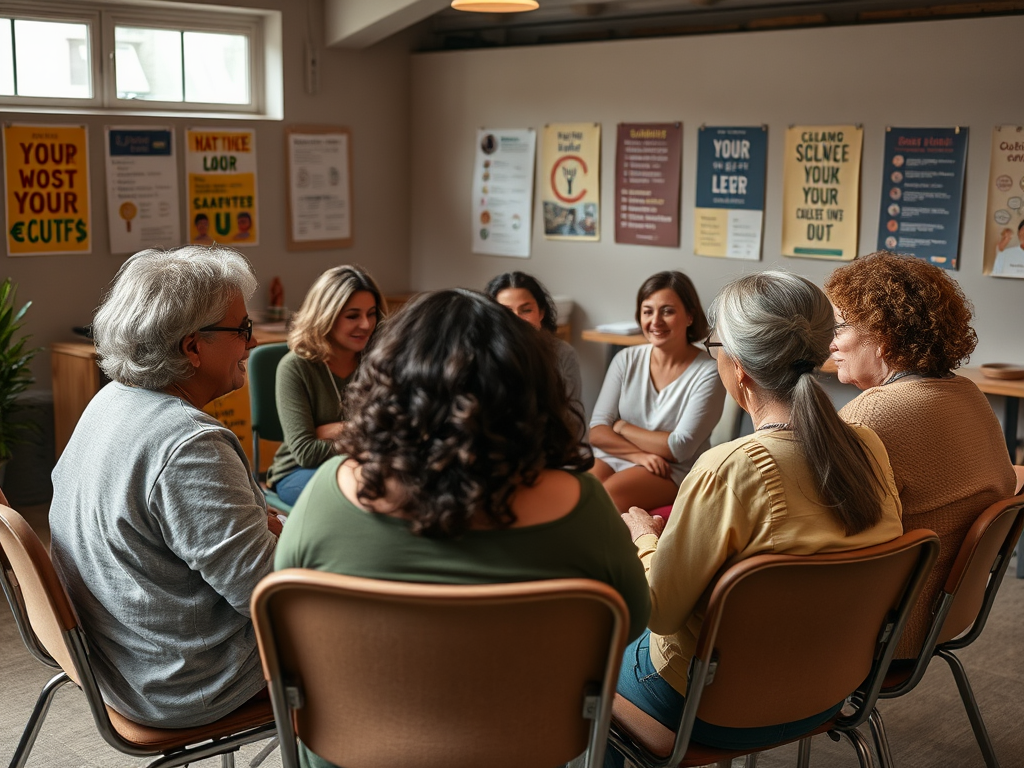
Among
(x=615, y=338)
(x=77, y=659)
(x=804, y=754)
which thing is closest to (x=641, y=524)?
(x=804, y=754)

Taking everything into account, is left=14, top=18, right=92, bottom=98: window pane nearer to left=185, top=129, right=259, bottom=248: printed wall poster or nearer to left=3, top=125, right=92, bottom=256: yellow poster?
left=3, top=125, right=92, bottom=256: yellow poster

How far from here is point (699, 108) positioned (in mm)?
5191

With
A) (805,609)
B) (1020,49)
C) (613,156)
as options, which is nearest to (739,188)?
(613,156)

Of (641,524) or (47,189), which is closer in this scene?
(641,524)

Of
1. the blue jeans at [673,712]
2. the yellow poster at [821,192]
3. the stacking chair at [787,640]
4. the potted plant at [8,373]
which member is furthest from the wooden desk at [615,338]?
the stacking chair at [787,640]

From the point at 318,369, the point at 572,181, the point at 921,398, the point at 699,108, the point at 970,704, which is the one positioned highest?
the point at 699,108

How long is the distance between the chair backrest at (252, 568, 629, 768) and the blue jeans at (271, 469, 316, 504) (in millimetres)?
1752

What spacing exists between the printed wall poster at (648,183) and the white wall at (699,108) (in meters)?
0.05

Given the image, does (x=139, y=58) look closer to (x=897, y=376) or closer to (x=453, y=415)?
(x=897, y=376)

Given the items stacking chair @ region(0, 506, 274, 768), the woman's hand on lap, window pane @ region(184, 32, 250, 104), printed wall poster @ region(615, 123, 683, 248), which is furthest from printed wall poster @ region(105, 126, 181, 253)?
the woman's hand on lap

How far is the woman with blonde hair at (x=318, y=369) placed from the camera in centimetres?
327

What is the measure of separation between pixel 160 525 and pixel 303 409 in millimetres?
1559

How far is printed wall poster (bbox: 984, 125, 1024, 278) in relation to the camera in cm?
429

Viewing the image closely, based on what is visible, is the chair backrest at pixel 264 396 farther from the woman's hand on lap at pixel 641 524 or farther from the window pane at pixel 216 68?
the window pane at pixel 216 68
